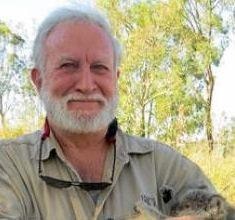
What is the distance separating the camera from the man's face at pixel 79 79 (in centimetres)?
323

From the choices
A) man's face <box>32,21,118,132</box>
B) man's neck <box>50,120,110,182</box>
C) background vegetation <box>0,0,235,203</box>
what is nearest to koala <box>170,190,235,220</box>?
man's neck <box>50,120,110,182</box>

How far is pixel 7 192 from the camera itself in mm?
2984

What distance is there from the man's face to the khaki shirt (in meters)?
0.16

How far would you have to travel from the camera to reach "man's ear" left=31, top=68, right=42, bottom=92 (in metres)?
3.46

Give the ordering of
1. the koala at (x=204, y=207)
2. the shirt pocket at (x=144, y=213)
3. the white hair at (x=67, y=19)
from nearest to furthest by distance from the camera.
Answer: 1. the koala at (x=204, y=207)
2. the shirt pocket at (x=144, y=213)
3. the white hair at (x=67, y=19)

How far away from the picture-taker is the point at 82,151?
3.32 m

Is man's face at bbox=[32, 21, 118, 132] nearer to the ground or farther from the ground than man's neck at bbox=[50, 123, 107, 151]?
farther from the ground

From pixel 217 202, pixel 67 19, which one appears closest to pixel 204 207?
pixel 217 202

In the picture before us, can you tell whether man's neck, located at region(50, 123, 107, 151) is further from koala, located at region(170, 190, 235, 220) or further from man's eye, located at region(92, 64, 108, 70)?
koala, located at region(170, 190, 235, 220)

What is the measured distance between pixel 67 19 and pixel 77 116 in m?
0.51

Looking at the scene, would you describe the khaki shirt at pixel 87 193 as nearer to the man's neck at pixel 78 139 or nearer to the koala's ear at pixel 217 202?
the man's neck at pixel 78 139

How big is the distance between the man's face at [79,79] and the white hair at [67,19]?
5 cm

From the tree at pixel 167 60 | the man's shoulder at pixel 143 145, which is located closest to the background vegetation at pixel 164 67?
the tree at pixel 167 60

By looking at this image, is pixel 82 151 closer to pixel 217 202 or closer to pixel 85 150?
pixel 85 150
